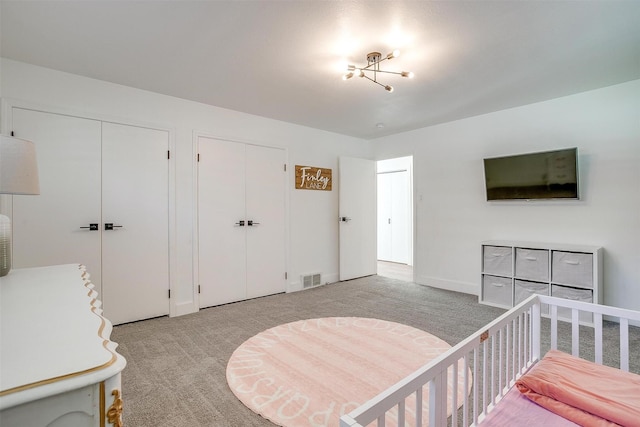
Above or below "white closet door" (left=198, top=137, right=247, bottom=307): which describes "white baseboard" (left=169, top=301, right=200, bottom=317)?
below

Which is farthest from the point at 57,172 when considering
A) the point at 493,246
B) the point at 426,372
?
the point at 493,246


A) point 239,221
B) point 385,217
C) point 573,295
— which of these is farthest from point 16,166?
point 385,217

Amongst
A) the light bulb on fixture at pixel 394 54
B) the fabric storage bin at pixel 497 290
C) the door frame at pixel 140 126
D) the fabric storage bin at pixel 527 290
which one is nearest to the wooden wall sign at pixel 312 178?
the door frame at pixel 140 126

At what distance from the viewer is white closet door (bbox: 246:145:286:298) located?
394cm

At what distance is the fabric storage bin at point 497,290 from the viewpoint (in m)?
3.50

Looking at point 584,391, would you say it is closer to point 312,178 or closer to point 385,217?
point 312,178

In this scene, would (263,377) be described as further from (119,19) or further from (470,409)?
(119,19)

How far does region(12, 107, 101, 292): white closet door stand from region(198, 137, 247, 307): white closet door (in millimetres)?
992

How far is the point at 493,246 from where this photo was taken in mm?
3607

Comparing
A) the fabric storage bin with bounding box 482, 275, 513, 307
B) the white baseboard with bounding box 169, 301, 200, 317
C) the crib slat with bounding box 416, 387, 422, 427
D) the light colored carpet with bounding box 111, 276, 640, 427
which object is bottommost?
the light colored carpet with bounding box 111, 276, 640, 427

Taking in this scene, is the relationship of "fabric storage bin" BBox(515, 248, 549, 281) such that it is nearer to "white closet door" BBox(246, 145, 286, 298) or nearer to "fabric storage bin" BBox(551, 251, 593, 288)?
"fabric storage bin" BBox(551, 251, 593, 288)

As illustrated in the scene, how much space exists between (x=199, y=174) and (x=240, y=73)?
4.27ft

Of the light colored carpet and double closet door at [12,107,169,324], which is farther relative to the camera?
double closet door at [12,107,169,324]

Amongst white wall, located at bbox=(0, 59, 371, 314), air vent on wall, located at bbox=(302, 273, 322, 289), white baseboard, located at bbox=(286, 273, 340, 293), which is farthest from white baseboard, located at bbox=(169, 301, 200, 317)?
air vent on wall, located at bbox=(302, 273, 322, 289)
